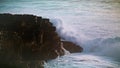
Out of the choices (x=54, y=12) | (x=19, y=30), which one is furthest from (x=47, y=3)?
(x=19, y=30)

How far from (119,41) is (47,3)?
0.52 m

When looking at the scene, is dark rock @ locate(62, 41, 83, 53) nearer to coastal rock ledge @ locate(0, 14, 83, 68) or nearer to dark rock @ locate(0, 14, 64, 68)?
coastal rock ledge @ locate(0, 14, 83, 68)

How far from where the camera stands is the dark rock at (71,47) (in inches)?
113

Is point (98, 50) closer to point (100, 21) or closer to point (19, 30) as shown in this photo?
point (100, 21)

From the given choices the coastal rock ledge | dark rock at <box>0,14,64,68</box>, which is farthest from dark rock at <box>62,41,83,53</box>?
dark rock at <box>0,14,64,68</box>

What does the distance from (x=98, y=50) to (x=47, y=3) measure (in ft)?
1.49

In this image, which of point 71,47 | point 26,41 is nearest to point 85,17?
point 71,47

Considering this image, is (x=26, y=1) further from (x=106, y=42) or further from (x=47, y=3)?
(x=106, y=42)

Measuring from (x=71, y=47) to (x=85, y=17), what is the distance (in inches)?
9.5

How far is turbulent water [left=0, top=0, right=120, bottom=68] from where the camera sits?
109 inches

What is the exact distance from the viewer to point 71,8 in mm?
2799

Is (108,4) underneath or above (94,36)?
above

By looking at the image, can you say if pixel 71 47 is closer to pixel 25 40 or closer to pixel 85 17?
pixel 85 17

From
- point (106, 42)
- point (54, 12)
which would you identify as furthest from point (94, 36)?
point (54, 12)
